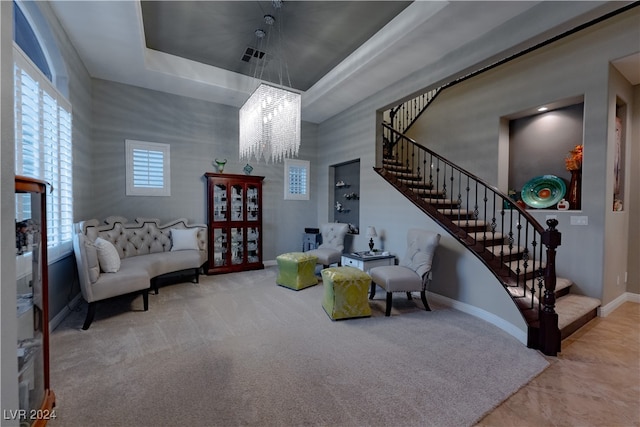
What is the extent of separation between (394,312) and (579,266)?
252cm

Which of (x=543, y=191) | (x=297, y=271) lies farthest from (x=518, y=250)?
(x=297, y=271)

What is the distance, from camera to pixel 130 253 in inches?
164

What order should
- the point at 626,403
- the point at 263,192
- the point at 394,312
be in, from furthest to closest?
the point at 263,192, the point at 394,312, the point at 626,403

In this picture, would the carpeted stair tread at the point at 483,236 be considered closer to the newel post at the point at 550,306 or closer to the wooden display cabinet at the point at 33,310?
the newel post at the point at 550,306

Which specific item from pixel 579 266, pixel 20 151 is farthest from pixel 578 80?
pixel 20 151

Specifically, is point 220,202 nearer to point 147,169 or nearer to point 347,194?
point 147,169

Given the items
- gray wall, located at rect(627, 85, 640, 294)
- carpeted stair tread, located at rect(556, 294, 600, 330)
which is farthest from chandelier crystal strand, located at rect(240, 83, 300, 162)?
gray wall, located at rect(627, 85, 640, 294)

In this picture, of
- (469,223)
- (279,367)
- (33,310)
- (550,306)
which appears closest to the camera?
(33,310)

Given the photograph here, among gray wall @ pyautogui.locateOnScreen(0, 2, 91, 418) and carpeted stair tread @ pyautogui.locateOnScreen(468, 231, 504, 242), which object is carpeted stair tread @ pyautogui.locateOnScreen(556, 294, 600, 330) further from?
gray wall @ pyautogui.locateOnScreen(0, 2, 91, 418)

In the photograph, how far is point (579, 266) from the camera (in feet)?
11.3

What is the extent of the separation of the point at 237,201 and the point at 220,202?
1.06ft

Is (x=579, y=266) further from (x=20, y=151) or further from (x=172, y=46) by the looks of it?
(x=172, y=46)

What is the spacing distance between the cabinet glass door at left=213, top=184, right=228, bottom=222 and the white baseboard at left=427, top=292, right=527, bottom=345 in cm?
396

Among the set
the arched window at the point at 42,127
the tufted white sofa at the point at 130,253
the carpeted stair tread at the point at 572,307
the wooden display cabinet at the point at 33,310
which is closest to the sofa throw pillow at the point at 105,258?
the tufted white sofa at the point at 130,253
